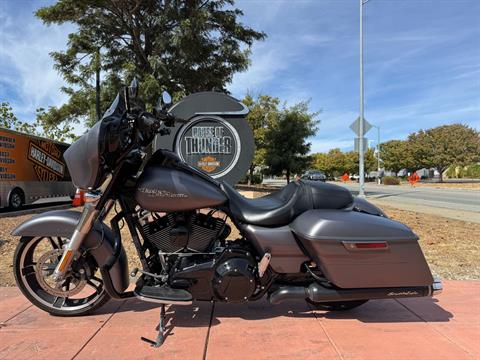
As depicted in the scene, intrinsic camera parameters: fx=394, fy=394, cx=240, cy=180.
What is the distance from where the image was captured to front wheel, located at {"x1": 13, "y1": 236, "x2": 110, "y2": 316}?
10.8 ft

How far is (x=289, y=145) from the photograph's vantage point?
22203 millimetres

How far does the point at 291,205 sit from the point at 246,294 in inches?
29.5

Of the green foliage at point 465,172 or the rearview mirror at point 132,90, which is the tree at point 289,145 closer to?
the rearview mirror at point 132,90

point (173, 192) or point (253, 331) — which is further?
point (253, 331)

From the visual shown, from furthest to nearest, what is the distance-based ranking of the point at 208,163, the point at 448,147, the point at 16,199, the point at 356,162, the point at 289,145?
the point at 356,162 < the point at 448,147 < the point at 289,145 < the point at 16,199 < the point at 208,163

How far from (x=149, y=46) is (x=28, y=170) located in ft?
21.1

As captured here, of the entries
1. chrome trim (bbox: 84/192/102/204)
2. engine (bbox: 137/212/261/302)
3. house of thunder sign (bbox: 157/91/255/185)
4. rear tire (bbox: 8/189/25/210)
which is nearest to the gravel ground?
engine (bbox: 137/212/261/302)

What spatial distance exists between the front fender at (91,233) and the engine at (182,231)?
337 millimetres

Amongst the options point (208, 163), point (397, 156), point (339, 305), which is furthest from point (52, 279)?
point (397, 156)

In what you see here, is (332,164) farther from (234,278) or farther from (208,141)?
(234,278)

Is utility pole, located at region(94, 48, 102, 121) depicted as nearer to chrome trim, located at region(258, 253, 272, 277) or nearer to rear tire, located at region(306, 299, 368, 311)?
rear tire, located at region(306, 299, 368, 311)

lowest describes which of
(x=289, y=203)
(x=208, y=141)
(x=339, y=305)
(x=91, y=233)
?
(x=339, y=305)

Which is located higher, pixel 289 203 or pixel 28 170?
pixel 28 170

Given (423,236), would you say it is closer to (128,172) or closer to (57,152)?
(128,172)
